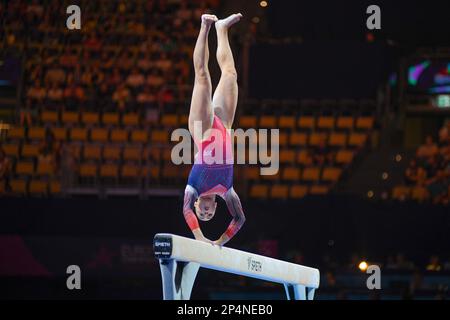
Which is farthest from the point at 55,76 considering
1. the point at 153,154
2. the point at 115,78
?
the point at 153,154

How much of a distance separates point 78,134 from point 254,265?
7.37 m

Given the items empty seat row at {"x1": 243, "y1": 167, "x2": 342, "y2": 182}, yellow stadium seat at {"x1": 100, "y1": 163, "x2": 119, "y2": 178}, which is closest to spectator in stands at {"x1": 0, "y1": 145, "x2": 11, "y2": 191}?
yellow stadium seat at {"x1": 100, "y1": 163, "x2": 119, "y2": 178}

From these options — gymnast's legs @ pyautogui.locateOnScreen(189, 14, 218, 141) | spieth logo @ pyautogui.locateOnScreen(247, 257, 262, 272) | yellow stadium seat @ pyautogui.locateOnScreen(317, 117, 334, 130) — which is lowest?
spieth logo @ pyautogui.locateOnScreen(247, 257, 262, 272)

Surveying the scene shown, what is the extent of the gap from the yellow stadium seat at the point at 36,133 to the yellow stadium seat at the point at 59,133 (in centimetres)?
→ 19

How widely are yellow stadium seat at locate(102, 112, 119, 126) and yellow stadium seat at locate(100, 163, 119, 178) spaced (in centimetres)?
126

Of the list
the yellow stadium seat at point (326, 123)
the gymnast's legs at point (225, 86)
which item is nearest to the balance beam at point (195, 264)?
the gymnast's legs at point (225, 86)

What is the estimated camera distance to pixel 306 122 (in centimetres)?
1672

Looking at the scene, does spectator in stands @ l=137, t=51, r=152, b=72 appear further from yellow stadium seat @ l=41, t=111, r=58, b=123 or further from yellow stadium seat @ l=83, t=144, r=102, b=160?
yellow stadium seat @ l=83, t=144, r=102, b=160

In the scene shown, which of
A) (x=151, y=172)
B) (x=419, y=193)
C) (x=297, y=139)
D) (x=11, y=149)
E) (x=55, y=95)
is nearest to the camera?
(x=151, y=172)

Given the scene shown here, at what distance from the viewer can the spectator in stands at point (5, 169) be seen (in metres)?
14.9

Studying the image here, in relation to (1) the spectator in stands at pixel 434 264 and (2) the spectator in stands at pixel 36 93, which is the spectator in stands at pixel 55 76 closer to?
(2) the spectator in stands at pixel 36 93

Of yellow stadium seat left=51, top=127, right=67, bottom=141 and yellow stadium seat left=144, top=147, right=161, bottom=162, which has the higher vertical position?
yellow stadium seat left=51, top=127, right=67, bottom=141

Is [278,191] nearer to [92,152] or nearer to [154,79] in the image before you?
[92,152]

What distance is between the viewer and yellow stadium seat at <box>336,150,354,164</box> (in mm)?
16594
